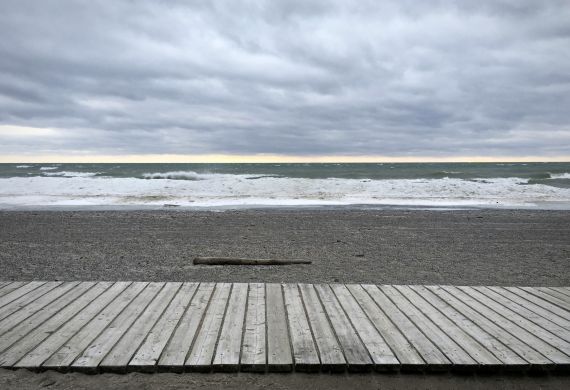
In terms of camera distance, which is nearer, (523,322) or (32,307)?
(523,322)

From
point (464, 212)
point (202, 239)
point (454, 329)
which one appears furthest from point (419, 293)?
point (464, 212)

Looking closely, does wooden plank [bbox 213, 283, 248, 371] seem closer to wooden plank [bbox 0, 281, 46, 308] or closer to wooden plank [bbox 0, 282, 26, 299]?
wooden plank [bbox 0, 281, 46, 308]

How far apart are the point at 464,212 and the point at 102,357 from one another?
610 inches

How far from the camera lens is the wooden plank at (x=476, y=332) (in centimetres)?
356

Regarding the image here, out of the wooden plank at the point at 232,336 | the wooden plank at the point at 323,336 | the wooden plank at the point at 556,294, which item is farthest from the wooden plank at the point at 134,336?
the wooden plank at the point at 556,294

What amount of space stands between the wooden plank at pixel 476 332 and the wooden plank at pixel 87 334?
333 centimetres

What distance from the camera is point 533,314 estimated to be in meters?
4.55

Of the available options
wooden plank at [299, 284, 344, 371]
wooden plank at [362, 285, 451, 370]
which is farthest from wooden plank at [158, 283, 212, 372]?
wooden plank at [362, 285, 451, 370]

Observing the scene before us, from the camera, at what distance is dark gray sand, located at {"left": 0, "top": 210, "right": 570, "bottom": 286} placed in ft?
24.3

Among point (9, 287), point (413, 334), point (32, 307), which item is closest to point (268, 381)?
point (413, 334)

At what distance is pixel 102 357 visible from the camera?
11.4ft

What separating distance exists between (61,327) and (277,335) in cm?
198

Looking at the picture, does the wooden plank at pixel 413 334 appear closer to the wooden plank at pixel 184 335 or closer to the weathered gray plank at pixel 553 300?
the weathered gray plank at pixel 553 300

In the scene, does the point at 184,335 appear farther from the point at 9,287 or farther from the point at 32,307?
the point at 9,287
